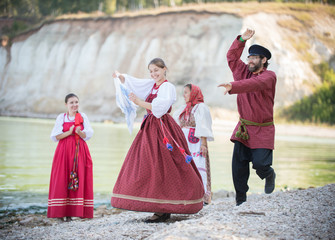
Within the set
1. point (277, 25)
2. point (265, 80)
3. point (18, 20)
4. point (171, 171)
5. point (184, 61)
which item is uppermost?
point (18, 20)

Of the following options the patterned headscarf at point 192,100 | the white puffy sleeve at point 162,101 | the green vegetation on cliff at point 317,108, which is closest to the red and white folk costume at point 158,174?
the white puffy sleeve at point 162,101

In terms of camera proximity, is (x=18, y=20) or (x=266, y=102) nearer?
(x=266, y=102)

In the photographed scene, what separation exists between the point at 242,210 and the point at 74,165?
78.3 inches

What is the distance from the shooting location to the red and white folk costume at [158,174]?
133 inches

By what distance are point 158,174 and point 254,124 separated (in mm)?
1028

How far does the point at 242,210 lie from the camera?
3236mm

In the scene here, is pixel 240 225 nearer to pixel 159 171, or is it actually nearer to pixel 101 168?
pixel 159 171

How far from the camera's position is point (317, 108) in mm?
24344

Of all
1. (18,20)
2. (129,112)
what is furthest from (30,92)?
(129,112)

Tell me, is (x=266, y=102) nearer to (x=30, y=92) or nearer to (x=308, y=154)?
(x=308, y=154)

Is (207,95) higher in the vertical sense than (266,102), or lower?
higher

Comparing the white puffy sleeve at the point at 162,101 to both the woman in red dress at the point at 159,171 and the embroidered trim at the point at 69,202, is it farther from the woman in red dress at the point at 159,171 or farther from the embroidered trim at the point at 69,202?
the embroidered trim at the point at 69,202

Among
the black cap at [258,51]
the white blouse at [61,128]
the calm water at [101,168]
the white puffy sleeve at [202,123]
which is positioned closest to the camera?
the black cap at [258,51]

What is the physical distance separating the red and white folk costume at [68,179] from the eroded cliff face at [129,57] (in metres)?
19.4
